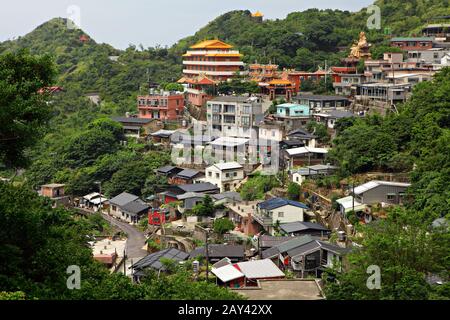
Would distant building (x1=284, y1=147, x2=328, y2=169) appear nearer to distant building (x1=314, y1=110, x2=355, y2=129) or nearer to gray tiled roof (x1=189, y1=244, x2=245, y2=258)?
distant building (x1=314, y1=110, x2=355, y2=129)

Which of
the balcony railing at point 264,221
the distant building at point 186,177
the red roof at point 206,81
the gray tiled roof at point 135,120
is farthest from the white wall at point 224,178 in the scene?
the red roof at point 206,81

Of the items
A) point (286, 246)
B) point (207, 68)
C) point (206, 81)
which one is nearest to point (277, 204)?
point (286, 246)

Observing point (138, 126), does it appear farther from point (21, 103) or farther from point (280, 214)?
point (21, 103)

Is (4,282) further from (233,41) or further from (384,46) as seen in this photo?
(233,41)

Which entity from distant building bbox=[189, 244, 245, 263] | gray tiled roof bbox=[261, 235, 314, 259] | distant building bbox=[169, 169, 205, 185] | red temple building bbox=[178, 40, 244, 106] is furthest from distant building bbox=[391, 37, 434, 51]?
distant building bbox=[189, 244, 245, 263]

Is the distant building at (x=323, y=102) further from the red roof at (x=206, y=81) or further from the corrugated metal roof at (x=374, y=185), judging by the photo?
the corrugated metal roof at (x=374, y=185)
